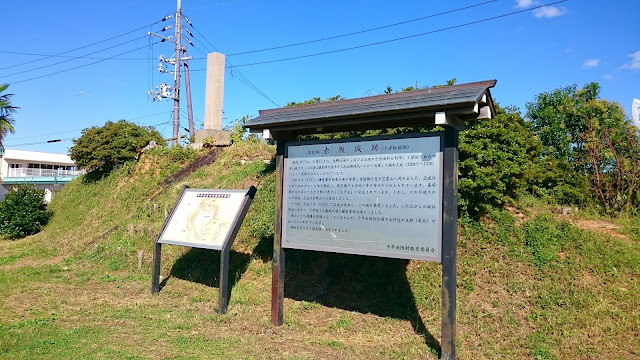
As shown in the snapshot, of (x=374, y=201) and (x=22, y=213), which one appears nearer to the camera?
(x=374, y=201)

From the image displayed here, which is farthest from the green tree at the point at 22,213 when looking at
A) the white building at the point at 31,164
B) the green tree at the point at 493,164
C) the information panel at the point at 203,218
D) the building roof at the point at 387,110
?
the white building at the point at 31,164

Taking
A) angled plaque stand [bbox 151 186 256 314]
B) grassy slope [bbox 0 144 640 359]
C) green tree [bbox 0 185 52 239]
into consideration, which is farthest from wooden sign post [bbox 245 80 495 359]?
green tree [bbox 0 185 52 239]

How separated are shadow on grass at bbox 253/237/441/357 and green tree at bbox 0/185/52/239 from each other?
35.3ft

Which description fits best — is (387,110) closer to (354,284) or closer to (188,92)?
(354,284)

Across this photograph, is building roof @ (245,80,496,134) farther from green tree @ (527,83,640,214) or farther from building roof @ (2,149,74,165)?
building roof @ (2,149,74,165)

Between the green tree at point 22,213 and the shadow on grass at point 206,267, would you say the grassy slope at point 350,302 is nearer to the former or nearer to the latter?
the shadow on grass at point 206,267

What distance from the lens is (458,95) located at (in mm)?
4379

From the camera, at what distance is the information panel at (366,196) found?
4.70 metres

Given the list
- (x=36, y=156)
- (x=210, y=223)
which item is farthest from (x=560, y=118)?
(x=36, y=156)

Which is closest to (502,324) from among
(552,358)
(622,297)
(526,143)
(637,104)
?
(552,358)

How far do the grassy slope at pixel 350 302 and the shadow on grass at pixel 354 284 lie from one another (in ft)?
0.08

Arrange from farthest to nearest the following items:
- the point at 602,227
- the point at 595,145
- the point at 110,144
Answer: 1. the point at 110,144
2. the point at 595,145
3. the point at 602,227

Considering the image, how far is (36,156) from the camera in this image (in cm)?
4525

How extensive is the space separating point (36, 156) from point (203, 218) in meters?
48.0
